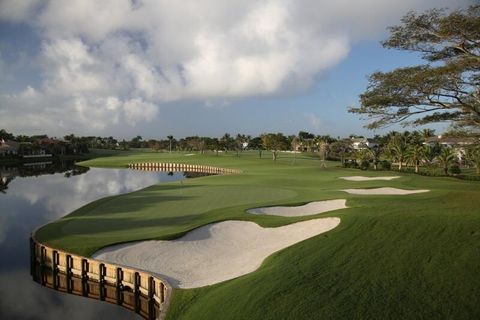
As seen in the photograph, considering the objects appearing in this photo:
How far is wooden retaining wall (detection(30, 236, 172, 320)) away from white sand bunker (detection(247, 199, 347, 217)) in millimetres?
10970

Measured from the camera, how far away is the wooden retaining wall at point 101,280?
16008 millimetres

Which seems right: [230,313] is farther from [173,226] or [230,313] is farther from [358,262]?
[173,226]

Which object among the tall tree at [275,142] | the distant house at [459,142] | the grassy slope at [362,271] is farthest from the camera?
the tall tree at [275,142]

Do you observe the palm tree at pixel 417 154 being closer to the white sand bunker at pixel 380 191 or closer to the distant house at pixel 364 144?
the white sand bunker at pixel 380 191

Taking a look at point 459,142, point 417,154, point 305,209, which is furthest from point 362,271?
point 417,154

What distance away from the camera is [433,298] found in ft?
36.9

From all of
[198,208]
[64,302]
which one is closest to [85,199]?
[198,208]

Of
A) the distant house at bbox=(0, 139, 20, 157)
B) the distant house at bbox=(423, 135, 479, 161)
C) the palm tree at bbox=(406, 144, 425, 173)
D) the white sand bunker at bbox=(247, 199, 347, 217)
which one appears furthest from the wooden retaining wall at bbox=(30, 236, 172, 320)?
the distant house at bbox=(0, 139, 20, 157)

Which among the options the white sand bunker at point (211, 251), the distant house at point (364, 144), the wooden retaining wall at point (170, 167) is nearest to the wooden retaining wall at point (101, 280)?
the white sand bunker at point (211, 251)

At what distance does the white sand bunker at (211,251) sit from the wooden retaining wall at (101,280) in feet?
2.03

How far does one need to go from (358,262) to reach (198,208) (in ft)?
56.4

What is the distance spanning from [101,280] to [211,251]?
509 centimetres

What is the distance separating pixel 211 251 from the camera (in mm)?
19625

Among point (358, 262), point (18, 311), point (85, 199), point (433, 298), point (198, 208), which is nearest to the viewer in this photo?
point (433, 298)
